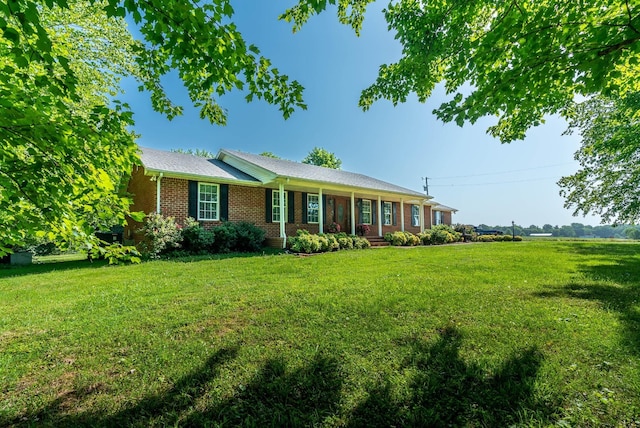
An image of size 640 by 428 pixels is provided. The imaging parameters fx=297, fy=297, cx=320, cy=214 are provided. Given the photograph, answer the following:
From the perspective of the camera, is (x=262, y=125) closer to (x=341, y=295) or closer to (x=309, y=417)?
(x=341, y=295)

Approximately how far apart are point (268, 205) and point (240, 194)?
147cm

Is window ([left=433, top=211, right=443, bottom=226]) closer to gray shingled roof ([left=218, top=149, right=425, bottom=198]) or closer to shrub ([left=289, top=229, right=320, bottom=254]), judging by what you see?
gray shingled roof ([left=218, top=149, right=425, bottom=198])

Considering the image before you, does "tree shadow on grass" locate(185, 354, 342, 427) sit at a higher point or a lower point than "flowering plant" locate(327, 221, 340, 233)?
lower

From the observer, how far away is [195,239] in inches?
450

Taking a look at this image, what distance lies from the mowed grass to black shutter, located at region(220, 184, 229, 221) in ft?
23.9

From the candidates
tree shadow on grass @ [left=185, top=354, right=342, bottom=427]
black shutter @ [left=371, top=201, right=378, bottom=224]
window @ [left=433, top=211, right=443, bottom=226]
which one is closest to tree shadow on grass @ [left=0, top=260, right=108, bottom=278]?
tree shadow on grass @ [left=185, top=354, right=342, bottom=427]

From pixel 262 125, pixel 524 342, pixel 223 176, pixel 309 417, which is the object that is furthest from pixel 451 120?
pixel 262 125

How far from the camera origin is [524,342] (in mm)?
3191

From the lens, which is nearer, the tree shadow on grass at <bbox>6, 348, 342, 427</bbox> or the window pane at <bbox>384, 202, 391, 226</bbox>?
the tree shadow on grass at <bbox>6, 348, 342, 427</bbox>

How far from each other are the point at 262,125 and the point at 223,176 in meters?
10.2

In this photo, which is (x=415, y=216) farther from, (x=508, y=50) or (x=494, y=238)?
(x=508, y=50)

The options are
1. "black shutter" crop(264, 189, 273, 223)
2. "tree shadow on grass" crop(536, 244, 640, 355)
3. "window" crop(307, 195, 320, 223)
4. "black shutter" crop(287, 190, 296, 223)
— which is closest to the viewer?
"tree shadow on grass" crop(536, 244, 640, 355)

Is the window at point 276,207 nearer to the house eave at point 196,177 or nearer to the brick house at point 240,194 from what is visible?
the brick house at point 240,194

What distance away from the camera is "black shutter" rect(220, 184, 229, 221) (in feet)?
42.7
